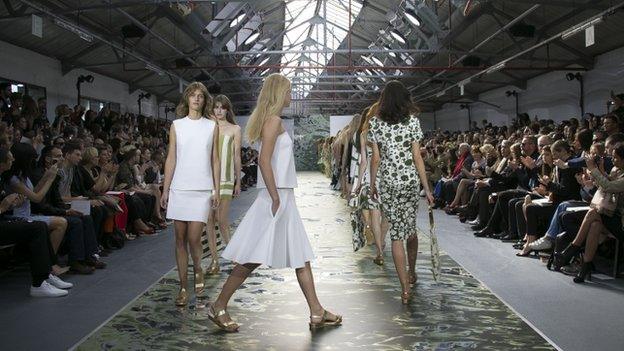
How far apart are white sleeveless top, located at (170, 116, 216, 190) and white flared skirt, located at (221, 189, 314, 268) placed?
716 millimetres

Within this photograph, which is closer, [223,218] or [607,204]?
[607,204]

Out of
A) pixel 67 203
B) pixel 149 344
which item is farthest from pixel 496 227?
pixel 149 344

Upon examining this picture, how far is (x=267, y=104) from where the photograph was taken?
394 centimetres

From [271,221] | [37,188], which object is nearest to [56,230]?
[37,188]

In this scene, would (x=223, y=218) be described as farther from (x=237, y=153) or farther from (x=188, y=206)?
(x=188, y=206)

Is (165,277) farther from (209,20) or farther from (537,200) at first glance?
(209,20)

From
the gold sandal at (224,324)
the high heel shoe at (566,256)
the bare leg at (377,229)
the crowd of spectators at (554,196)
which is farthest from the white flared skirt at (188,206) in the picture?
the high heel shoe at (566,256)

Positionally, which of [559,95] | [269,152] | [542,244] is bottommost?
[542,244]

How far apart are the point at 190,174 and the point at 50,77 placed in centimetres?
1371

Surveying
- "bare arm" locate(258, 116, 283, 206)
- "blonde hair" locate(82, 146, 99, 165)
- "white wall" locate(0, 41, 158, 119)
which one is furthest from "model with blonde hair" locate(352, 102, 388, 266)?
"white wall" locate(0, 41, 158, 119)

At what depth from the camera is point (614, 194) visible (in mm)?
5500

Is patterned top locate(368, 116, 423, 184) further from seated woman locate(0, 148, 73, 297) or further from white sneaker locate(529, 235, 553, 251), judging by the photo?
seated woman locate(0, 148, 73, 297)

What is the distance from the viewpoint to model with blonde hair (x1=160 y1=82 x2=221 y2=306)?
4520mm

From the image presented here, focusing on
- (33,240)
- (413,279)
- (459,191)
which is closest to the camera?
(33,240)
